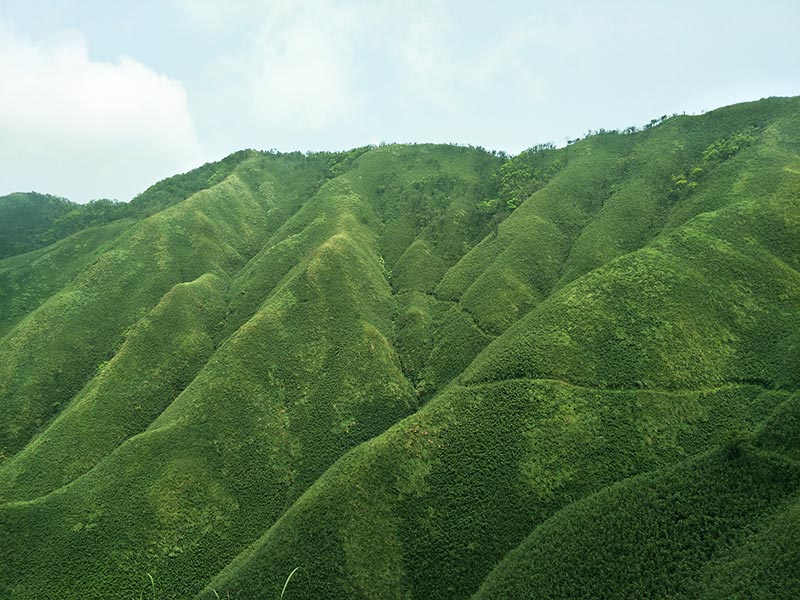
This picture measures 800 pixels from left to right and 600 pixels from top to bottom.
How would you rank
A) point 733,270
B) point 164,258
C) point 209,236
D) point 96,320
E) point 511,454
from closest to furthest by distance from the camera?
point 511,454 → point 733,270 → point 96,320 → point 164,258 → point 209,236

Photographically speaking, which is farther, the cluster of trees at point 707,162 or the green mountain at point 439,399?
the cluster of trees at point 707,162

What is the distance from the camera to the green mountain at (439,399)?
38125 mm

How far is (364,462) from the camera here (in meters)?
49.2

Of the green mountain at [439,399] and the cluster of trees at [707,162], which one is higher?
the cluster of trees at [707,162]

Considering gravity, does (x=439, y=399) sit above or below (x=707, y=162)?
below

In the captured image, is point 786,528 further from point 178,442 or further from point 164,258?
point 164,258

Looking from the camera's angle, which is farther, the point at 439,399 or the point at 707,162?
the point at 707,162

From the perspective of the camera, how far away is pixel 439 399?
5816cm

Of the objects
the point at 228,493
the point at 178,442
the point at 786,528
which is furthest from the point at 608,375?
the point at 178,442

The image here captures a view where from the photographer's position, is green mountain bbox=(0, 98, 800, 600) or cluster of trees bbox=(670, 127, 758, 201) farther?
cluster of trees bbox=(670, 127, 758, 201)

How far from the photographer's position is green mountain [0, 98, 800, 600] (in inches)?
1501

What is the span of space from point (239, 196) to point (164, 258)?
36675 mm

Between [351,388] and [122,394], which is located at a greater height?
[122,394]

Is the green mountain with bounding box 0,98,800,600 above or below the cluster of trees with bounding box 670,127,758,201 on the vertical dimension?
below
